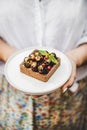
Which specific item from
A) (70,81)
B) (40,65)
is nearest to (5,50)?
(40,65)

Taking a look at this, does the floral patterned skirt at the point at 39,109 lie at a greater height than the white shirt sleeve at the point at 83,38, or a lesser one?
lesser

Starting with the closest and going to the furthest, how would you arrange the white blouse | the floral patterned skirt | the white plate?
1. the white plate
2. the white blouse
3. the floral patterned skirt

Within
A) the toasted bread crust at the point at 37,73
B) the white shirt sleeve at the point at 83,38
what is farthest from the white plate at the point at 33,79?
the white shirt sleeve at the point at 83,38

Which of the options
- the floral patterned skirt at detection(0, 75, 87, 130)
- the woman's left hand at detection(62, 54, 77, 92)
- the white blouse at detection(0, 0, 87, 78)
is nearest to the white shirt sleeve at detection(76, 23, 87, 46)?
the white blouse at detection(0, 0, 87, 78)

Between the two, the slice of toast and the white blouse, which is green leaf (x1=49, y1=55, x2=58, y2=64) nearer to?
the slice of toast

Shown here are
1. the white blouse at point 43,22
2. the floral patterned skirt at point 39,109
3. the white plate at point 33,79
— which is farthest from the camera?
the floral patterned skirt at point 39,109

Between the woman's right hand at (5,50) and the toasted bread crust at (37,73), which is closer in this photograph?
the toasted bread crust at (37,73)

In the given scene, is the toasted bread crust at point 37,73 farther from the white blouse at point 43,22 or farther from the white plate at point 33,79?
the white blouse at point 43,22
